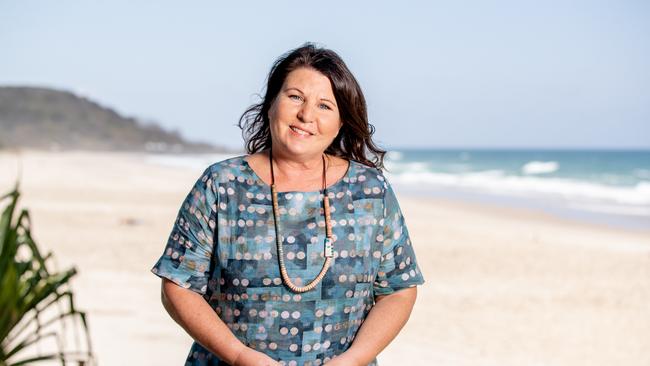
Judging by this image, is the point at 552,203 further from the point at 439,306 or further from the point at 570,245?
the point at 439,306

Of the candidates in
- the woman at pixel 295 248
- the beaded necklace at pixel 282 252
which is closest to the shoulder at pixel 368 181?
the woman at pixel 295 248

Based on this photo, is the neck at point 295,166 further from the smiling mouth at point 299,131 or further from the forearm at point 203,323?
the forearm at point 203,323

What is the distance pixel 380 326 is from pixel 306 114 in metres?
0.55

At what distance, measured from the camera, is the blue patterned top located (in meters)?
2.11

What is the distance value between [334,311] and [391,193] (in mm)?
337

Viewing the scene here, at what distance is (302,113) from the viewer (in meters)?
2.19

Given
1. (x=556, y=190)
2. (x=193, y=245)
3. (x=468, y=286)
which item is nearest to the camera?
(x=193, y=245)

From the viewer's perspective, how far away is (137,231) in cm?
1303

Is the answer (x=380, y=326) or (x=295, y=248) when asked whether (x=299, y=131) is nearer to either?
(x=295, y=248)

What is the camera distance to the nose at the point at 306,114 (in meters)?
2.18

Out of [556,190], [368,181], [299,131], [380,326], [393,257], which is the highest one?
[299,131]

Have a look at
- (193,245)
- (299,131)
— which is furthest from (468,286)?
(193,245)

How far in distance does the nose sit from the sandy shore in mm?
3507

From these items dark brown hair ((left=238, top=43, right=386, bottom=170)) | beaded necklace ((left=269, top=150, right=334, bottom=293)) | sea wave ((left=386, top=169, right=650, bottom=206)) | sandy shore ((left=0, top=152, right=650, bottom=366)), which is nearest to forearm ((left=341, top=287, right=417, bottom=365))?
beaded necklace ((left=269, top=150, right=334, bottom=293))
